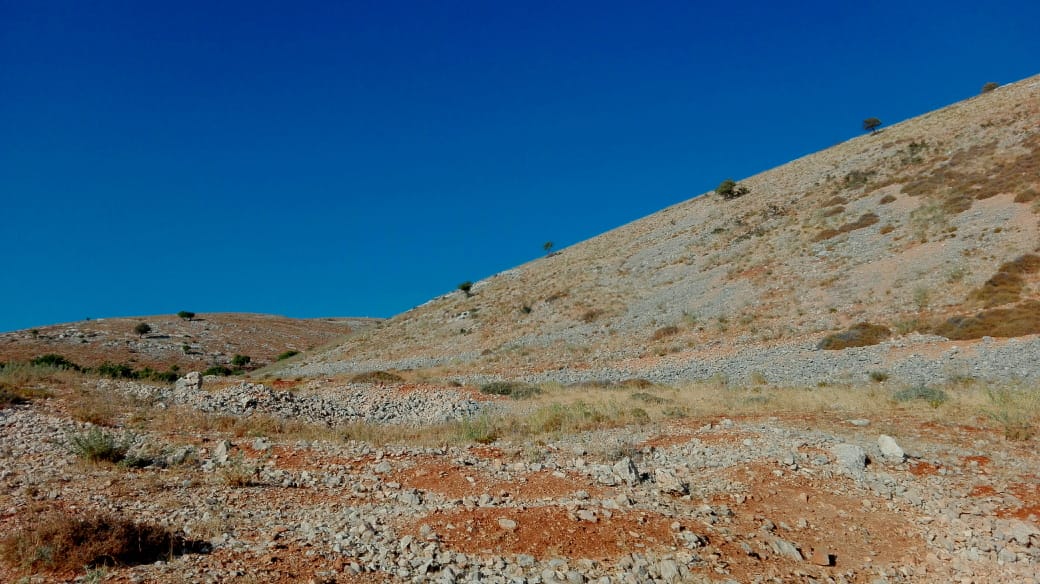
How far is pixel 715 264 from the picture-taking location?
42.0m

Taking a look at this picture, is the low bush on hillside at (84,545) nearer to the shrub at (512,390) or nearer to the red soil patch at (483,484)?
the red soil patch at (483,484)

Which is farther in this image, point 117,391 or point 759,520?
point 117,391

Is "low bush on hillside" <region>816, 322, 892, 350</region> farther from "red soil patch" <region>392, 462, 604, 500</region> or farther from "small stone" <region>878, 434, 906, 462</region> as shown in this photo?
"red soil patch" <region>392, 462, 604, 500</region>

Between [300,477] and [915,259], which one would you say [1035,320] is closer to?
[915,259]

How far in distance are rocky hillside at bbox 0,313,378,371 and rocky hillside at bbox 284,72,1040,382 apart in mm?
14393

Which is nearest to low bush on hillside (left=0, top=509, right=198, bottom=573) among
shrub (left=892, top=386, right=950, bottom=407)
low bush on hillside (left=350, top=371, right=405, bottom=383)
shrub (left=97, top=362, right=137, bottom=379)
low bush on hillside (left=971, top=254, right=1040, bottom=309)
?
shrub (left=892, top=386, right=950, bottom=407)

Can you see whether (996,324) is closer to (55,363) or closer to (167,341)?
(55,363)

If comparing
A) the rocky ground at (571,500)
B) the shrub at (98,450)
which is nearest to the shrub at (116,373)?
the rocky ground at (571,500)

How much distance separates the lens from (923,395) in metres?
14.1

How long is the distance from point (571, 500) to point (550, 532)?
3.93ft

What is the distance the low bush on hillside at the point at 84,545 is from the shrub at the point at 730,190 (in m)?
61.6

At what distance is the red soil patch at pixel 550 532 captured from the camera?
6.49 m

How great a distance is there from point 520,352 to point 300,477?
27268mm

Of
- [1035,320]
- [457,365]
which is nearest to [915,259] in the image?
[1035,320]
